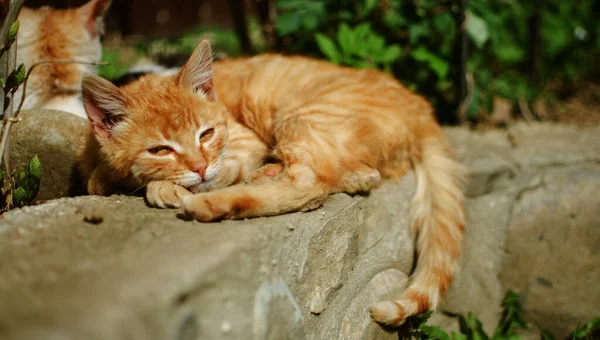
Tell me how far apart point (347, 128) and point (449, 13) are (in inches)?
70.3

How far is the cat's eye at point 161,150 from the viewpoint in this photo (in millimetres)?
2281

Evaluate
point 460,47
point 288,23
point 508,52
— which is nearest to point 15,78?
point 288,23

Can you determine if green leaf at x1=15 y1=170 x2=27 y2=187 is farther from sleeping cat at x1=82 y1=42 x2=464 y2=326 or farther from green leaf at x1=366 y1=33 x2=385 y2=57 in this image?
green leaf at x1=366 y1=33 x2=385 y2=57

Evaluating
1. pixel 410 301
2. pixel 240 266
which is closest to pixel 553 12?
pixel 410 301

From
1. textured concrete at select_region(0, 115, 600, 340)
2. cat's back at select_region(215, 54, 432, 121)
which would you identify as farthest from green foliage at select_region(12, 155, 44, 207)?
cat's back at select_region(215, 54, 432, 121)

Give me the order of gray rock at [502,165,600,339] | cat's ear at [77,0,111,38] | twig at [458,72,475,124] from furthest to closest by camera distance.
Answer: twig at [458,72,475,124], cat's ear at [77,0,111,38], gray rock at [502,165,600,339]

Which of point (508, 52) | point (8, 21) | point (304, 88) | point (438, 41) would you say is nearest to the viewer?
point (8, 21)

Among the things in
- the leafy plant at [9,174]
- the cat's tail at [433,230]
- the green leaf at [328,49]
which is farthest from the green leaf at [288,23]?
the leafy plant at [9,174]

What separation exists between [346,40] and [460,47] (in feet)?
2.98

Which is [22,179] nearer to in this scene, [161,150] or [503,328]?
[161,150]

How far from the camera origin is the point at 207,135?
7.97 ft

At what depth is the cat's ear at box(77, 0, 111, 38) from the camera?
3414mm

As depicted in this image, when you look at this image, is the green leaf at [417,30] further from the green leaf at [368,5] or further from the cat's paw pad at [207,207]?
the cat's paw pad at [207,207]

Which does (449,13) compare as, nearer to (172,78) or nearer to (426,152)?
(426,152)
